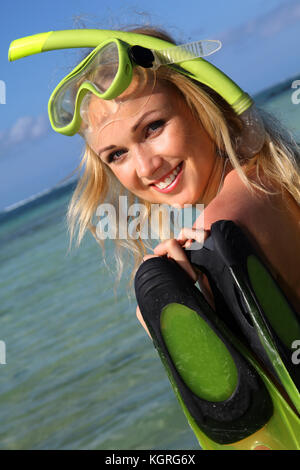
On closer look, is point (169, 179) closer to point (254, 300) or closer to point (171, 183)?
point (171, 183)

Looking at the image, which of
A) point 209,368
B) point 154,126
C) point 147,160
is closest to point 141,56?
point 154,126

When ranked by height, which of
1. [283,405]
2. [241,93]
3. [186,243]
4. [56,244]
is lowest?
[56,244]

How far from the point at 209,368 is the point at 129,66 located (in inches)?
39.2

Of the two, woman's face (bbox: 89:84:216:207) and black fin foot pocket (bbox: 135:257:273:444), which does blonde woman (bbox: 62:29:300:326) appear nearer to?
woman's face (bbox: 89:84:216:207)

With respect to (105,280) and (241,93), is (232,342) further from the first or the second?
(105,280)

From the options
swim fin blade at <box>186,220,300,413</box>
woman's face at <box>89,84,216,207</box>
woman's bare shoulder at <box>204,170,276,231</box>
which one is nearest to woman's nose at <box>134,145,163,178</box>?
woman's face at <box>89,84,216,207</box>

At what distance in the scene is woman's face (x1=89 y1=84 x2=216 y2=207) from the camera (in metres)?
2.33

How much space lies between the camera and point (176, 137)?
2.35 meters

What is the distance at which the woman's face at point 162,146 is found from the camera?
7.63 ft

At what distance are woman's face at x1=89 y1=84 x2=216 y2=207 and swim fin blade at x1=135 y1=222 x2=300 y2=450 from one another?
1.84ft

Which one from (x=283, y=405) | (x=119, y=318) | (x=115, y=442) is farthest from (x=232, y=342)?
(x=119, y=318)

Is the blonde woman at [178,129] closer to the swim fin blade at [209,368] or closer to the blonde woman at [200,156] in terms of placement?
the blonde woman at [200,156]

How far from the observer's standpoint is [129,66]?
2.26m

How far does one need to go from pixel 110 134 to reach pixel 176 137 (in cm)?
22
